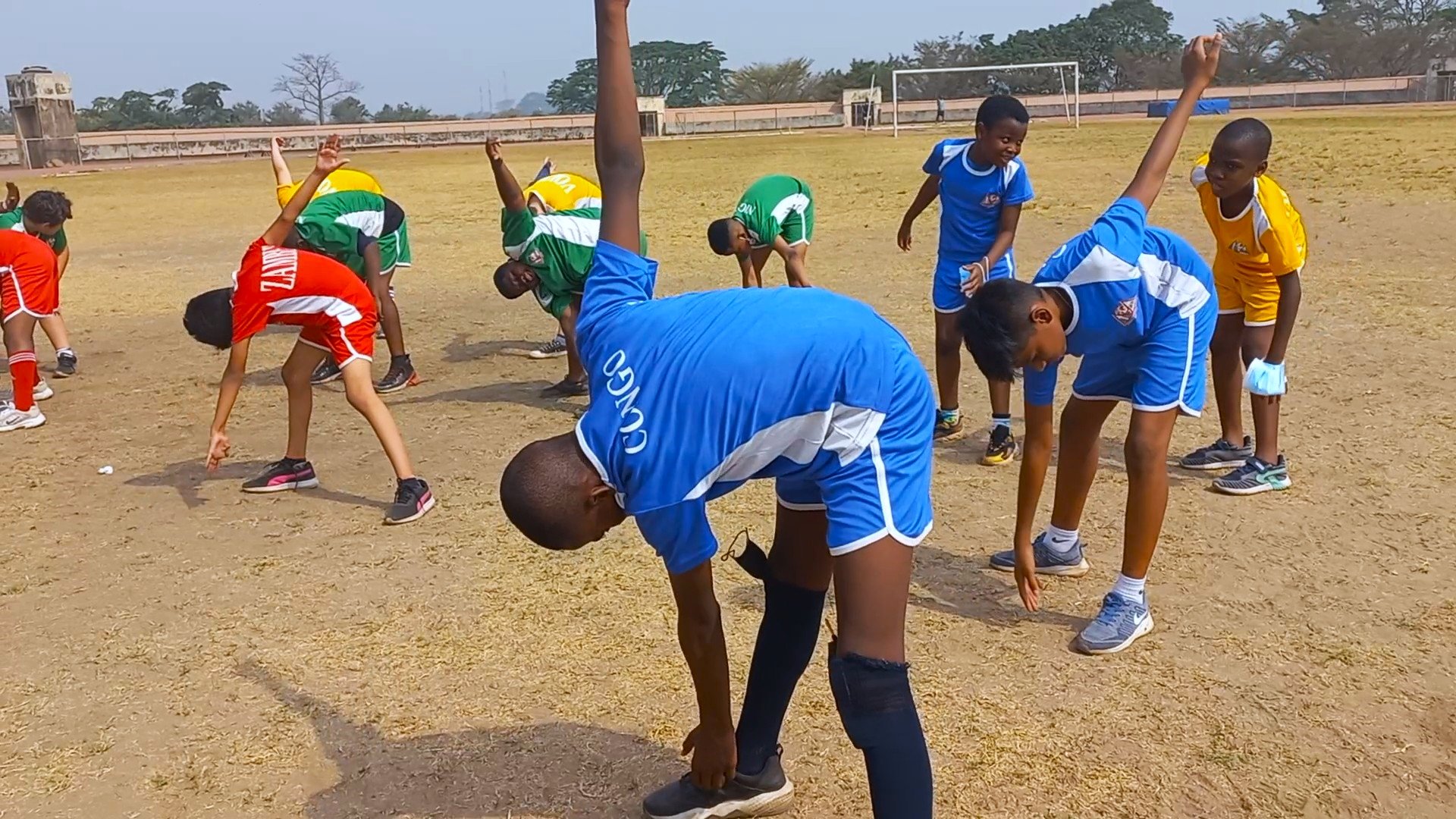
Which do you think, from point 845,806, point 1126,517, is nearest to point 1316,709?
point 1126,517

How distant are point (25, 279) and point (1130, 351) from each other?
7.07m

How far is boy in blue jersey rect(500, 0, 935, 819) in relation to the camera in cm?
235

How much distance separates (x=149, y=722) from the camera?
3.82 m

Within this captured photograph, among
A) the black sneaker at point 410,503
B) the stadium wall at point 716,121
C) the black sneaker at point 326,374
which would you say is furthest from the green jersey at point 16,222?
the stadium wall at point 716,121

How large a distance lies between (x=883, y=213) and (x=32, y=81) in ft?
114

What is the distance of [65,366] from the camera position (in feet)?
28.7

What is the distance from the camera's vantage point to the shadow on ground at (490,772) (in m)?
3.33

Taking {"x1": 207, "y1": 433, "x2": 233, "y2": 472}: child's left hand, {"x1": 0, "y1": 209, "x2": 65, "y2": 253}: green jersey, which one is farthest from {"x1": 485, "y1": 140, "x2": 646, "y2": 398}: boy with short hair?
{"x1": 0, "y1": 209, "x2": 65, "y2": 253}: green jersey

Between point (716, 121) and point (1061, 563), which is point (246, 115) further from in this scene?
point (1061, 563)

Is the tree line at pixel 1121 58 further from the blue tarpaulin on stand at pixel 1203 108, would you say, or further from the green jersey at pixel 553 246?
the green jersey at pixel 553 246

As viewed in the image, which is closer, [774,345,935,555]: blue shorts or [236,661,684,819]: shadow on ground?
[774,345,935,555]: blue shorts

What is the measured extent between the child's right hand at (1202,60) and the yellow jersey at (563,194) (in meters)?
5.16

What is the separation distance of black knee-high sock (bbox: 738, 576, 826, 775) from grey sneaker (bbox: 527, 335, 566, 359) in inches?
241

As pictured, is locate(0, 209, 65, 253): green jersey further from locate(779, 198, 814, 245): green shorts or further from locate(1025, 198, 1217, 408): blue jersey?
locate(1025, 198, 1217, 408): blue jersey
